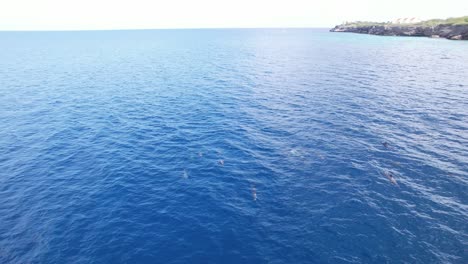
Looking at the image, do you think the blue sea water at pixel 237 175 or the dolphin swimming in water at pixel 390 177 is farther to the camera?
the dolphin swimming in water at pixel 390 177

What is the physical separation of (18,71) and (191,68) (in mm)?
74364

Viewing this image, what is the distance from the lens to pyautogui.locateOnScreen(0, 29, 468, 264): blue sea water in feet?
96.5

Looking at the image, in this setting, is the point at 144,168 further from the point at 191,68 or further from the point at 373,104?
the point at 191,68

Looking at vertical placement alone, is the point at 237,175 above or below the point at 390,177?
below

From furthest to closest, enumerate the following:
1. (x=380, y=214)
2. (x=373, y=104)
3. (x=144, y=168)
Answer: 1. (x=373, y=104)
2. (x=144, y=168)
3. (x=380, y=214)

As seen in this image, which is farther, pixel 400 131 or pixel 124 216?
pixel 400 131

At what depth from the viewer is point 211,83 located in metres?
96.5

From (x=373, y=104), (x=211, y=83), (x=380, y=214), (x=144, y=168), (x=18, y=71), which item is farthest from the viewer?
(x=18, y=71)

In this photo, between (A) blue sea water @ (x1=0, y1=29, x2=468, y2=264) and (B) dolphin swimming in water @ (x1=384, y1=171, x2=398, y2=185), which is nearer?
(A) blue sea water @ (x1=0, y1=29, x2=468, y2=264)

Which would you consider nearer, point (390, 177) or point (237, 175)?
point (390, 177)

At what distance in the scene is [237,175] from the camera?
42.7 meters

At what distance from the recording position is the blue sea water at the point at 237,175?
A: 29422 millimetres

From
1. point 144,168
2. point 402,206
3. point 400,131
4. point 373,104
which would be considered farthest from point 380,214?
point 373,104

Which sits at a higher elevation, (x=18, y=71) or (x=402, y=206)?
(x=18, y=71)
